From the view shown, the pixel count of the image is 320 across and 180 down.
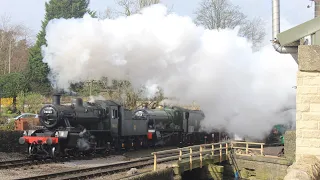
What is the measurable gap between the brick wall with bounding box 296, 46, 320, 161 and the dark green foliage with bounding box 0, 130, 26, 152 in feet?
49.9

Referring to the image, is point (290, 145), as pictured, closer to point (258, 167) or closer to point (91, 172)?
point (258, 167)

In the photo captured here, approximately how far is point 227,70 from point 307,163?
13763 mm

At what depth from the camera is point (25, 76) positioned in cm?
3525

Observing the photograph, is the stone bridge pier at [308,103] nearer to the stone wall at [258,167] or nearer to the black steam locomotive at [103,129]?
the stone wall at [258,167]

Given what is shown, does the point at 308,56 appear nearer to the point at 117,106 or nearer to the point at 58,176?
the point at 58,176

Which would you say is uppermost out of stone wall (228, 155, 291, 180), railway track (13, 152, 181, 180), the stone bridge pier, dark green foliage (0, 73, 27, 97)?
dark green foliage (0, 73, 27, 97)

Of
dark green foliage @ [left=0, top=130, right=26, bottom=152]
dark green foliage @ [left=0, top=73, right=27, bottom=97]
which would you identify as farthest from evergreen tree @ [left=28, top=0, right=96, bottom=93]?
dark green foliage @ [left=0, top=130, right=26, bottom=152]

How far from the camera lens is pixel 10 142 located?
18.4 meters

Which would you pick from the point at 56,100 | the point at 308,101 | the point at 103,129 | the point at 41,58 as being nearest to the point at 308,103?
the point at 308,101

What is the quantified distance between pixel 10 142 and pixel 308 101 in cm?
1573

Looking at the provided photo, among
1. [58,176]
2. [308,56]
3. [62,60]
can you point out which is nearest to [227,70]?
[62,60]

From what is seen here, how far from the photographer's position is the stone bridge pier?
19.1 ft

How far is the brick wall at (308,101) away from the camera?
5.82m

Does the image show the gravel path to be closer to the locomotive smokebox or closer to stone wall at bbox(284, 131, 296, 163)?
the locomotive smokebox
